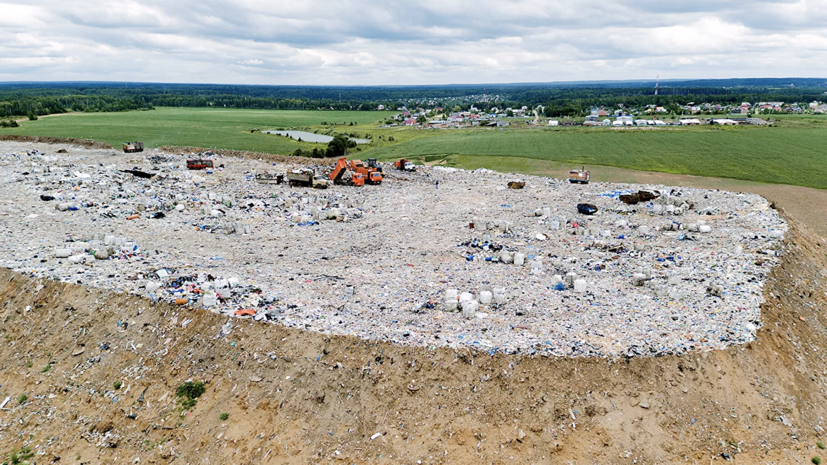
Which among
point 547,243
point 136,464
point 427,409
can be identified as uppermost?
point 547,243

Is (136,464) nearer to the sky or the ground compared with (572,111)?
nearer to the ground

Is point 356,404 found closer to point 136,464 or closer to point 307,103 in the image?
point 136,464

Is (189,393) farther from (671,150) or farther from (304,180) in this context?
(671,150)

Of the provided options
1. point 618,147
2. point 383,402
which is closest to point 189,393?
point 383,402

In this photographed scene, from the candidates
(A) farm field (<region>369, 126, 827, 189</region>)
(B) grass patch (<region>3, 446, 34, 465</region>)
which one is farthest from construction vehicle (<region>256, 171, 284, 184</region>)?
(A) farm field (<region>369, 126, 827, 189</region>)

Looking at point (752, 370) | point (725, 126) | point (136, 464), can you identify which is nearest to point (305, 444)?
point (136, 464)

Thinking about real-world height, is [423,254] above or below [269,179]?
below
